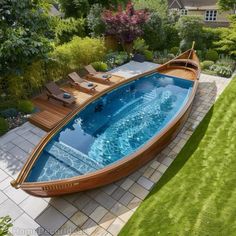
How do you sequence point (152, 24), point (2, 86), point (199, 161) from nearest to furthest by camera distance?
point (199, 161) → point (2, 86) → point (152, 24)

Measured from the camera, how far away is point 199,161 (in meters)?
8.28

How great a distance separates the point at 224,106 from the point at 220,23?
87.9 ft

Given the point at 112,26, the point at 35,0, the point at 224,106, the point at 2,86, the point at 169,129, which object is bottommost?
the point at 224,106

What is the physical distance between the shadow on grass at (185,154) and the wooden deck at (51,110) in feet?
17.8

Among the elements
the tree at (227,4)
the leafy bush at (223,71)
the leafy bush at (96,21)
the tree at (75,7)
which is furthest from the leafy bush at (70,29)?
the tree at (227,4)

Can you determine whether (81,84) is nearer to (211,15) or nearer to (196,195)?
(196,195)

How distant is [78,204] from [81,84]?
27.4ft

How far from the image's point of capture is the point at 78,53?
15.2 meters

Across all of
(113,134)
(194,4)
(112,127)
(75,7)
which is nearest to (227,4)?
(194,4)

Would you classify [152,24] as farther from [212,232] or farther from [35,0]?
[212,232]

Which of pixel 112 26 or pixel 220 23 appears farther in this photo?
pixel 220 23

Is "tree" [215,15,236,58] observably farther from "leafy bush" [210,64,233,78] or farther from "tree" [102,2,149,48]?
"tree" [102,2,149,48]

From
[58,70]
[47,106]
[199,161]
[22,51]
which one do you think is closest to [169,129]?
[199,161]

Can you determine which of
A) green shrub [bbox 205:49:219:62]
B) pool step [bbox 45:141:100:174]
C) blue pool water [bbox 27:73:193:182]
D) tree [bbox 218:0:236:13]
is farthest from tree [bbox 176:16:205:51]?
pool step [bbox 45:141:100:174]
